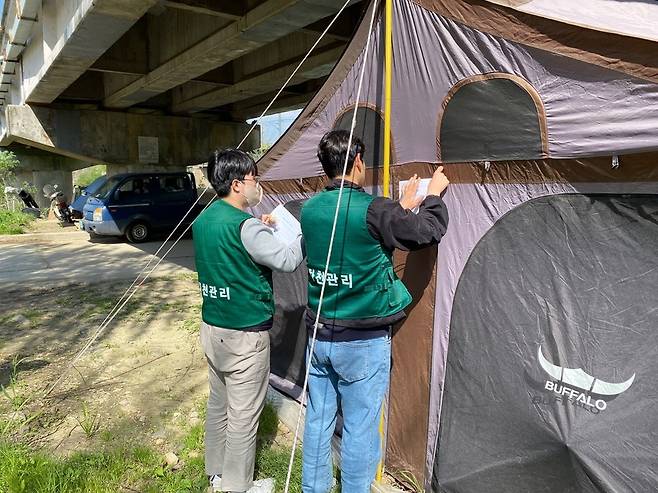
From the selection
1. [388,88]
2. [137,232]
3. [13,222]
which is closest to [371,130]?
[388,88]

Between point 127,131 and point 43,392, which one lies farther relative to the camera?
point 127,131

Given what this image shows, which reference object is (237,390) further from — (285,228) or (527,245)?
(527,245)

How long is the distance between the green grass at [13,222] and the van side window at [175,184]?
15.8ft

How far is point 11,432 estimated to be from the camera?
3607 millimetres

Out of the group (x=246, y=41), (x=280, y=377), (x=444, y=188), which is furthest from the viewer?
(x=246, y=41)

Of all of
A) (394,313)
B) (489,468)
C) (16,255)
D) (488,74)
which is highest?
(488,74)

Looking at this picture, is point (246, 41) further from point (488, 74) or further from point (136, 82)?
point (488, 74)

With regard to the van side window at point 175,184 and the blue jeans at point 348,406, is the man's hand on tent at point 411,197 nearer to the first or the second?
the blue jeans at point 348,406

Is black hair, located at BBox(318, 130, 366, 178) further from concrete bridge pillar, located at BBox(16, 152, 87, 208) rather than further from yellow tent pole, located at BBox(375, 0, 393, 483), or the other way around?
concrete bridge pillar, located at BBox(16, 152, 87, 208)

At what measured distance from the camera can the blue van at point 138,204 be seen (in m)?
13.0

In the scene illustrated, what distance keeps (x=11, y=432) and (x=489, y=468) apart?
11.0 feet

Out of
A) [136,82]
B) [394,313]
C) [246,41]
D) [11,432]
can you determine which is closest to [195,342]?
[11,432]

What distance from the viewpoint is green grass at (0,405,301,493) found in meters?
2.93

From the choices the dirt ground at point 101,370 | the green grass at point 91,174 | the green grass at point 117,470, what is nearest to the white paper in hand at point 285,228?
the green grass at point 117,470
